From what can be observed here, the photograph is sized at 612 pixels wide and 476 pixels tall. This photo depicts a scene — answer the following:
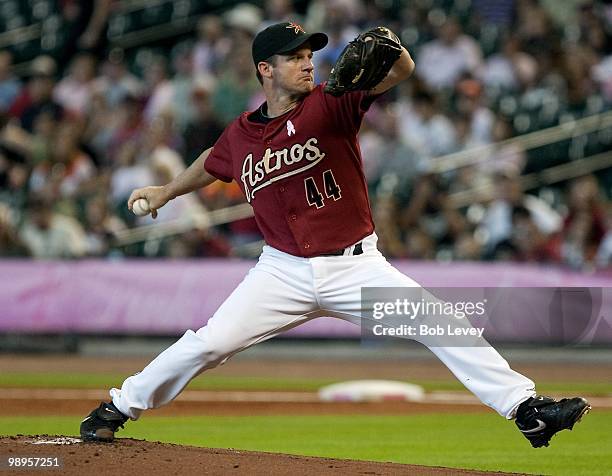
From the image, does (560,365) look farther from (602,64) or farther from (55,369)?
(55,369)

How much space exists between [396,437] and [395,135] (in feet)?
21.3

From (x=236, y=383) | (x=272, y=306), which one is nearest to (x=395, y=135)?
(x=236, y=383)

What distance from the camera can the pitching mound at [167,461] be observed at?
542 cm

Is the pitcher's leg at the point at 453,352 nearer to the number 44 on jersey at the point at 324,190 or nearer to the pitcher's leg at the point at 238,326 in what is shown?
the pitcher's leg at the point at 238,326

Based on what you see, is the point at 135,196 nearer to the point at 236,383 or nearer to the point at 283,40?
the point at 283,40

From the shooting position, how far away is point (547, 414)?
530cm

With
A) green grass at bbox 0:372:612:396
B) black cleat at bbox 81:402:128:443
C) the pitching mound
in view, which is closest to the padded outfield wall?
green grass at bbox 0:372:612:396

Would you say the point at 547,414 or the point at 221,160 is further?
the point at 221,160

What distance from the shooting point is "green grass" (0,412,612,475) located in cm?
700

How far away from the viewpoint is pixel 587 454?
7312mm

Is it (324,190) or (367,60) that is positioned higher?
(367,60)

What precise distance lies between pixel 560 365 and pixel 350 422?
5035 millimetres

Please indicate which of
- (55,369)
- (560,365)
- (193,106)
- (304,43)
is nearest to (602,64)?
(560,365)

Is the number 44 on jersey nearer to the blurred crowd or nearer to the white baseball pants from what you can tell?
the white baseball pants
